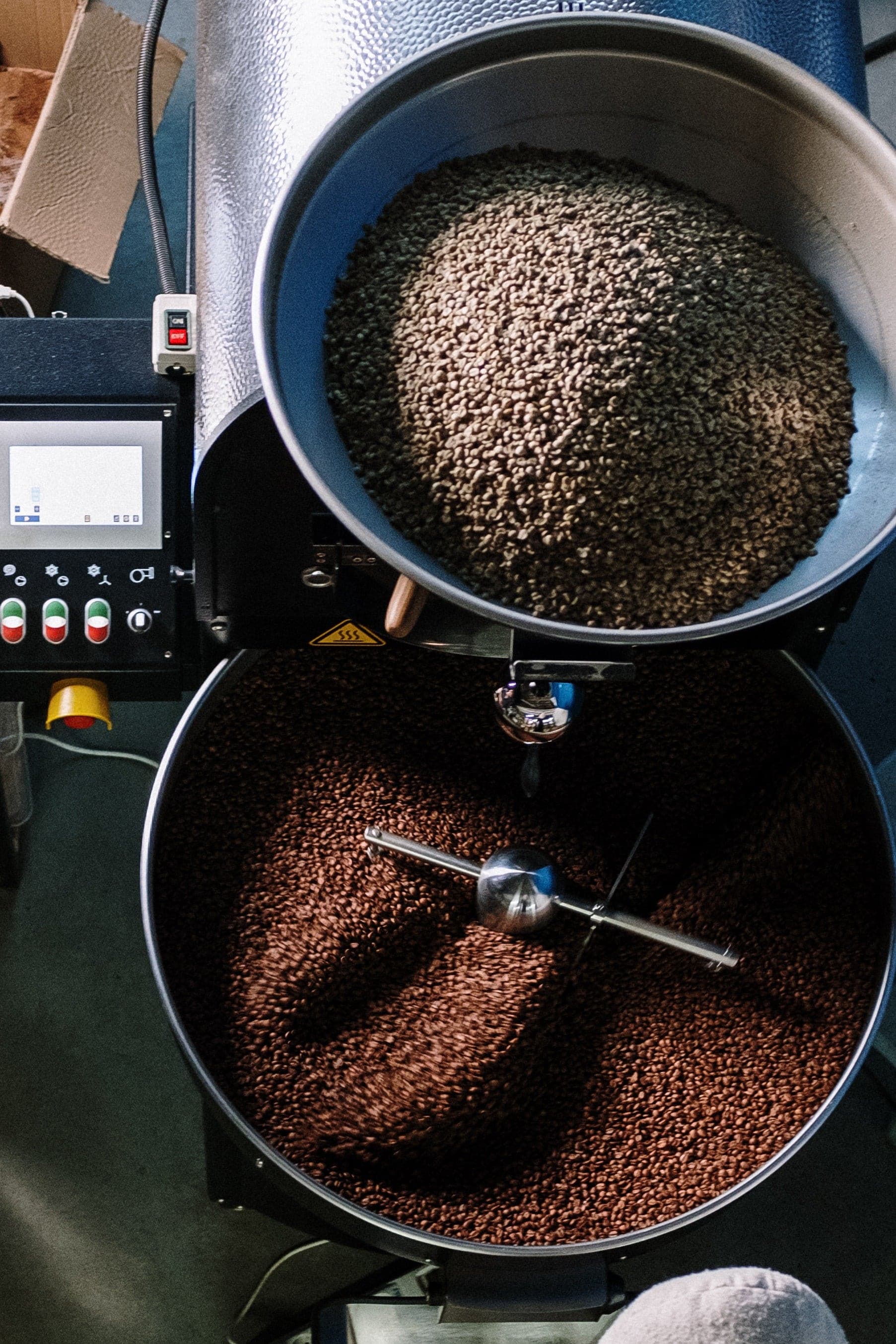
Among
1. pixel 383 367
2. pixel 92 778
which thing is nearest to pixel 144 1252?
pixel 92 778

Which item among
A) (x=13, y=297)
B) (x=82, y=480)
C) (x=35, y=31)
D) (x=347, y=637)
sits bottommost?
(x=347, y=637)

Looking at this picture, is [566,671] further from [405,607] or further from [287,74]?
[287,74]

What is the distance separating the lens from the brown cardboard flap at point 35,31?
1.62 metres

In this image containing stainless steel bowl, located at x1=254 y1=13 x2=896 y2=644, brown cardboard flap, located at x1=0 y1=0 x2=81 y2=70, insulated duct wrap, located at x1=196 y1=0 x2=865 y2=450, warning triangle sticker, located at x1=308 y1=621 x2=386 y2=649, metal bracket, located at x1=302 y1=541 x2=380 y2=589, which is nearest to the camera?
stainless steel bowl, located at x1=254 y1=13 x2=896 y2=644

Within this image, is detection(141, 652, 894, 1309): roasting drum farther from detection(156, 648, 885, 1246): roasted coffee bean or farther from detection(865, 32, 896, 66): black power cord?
detection(865, 32, 896, 66): black power cord

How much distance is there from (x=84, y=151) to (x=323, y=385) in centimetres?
97

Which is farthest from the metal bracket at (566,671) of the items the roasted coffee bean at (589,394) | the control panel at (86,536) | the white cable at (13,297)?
the white cable at (13,297)

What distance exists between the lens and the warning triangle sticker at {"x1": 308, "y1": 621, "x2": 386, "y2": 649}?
1.04 metres

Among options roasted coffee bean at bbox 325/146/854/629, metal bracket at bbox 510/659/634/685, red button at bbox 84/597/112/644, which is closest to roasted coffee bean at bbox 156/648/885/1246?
red button at bbox 84/597/112/644

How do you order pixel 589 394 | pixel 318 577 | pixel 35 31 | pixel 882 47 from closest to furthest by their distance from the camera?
pixel 589 394, pixel 318 577, pixel 35 31, pixel 882 47

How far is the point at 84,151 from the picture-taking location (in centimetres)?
153

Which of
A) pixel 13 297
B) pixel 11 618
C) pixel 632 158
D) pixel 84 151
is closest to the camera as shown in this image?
pixel 632 158

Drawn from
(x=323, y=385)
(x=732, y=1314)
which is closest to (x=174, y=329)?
(x=323, y=385)

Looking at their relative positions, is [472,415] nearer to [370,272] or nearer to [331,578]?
[370,272]
